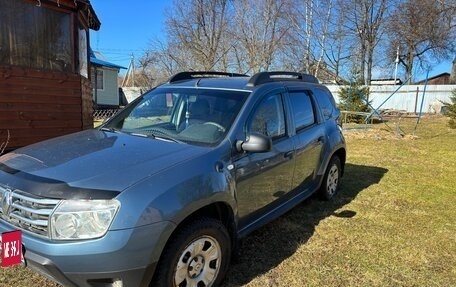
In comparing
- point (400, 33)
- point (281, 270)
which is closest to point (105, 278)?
point (281, 270)

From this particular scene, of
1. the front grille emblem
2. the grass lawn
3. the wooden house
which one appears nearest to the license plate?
the front grille emblem

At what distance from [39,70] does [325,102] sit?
523 centimetres

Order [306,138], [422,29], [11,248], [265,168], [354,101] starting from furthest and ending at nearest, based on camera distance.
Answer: [422,29]
[354,101]
[306,138]
[265,168]
[11,248]

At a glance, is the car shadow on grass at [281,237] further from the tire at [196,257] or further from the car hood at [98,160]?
the car hood at [98,160]

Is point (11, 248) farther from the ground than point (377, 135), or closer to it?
farther from the ground

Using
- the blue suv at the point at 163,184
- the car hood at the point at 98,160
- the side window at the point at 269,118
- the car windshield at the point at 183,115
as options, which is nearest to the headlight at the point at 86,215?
the blue suv at the point at 163,184

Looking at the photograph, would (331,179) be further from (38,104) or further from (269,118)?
(38,104)

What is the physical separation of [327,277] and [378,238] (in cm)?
121

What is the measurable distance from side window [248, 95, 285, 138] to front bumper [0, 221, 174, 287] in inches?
61.5

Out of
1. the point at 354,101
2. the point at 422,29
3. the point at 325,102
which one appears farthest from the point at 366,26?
the point at 325,102

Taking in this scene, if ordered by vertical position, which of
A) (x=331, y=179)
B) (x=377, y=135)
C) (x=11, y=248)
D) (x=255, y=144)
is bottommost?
(x=377, y=135)

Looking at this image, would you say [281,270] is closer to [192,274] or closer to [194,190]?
[192,274]

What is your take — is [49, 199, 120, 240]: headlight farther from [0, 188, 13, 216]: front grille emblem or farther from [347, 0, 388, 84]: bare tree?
[347, 0, 388, 84]: bare tree

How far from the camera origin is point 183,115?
3828 mm
